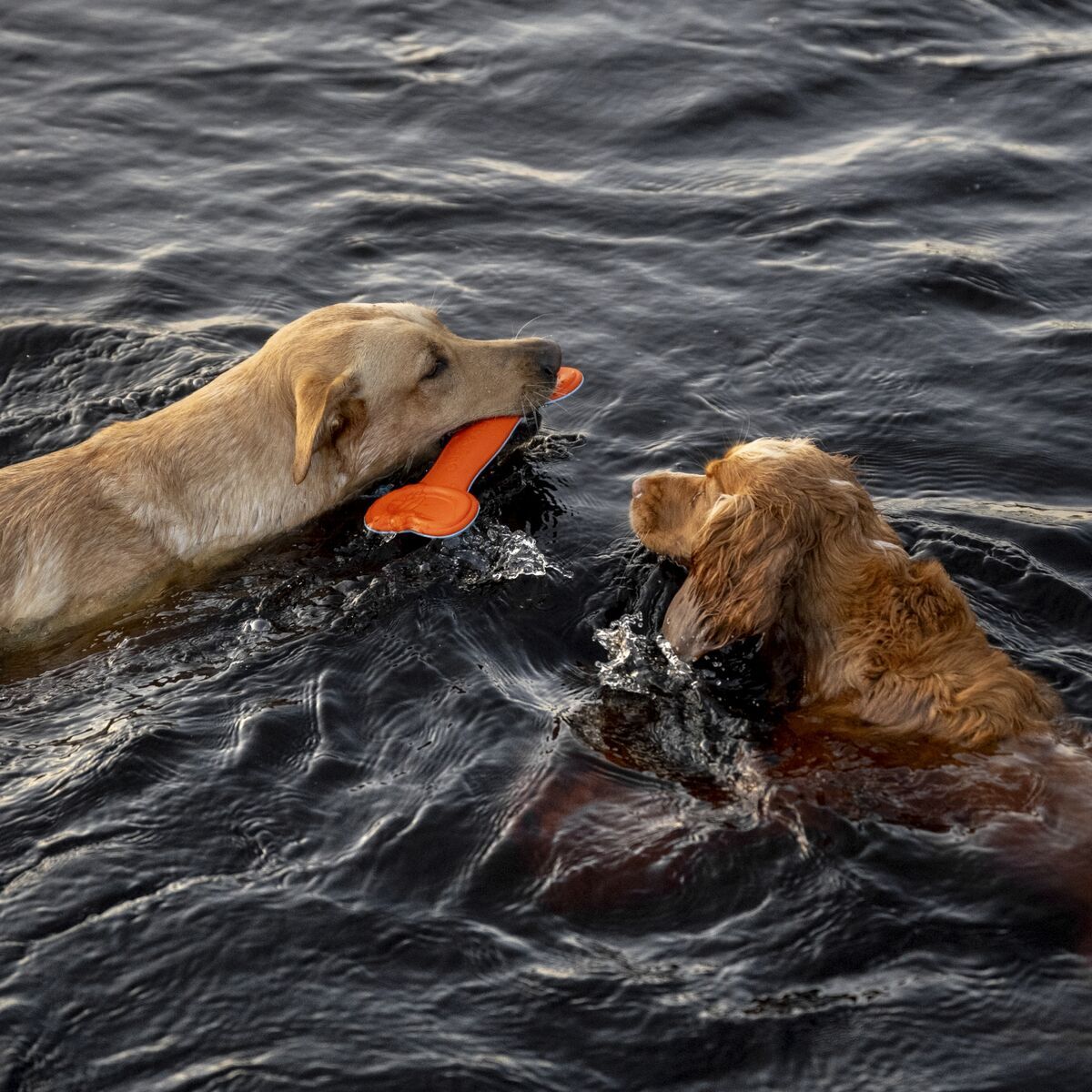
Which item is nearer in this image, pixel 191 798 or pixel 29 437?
pixel 191 798

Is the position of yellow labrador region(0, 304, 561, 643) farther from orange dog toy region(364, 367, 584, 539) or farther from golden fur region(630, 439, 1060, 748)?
golden fur region(630, 439, 1060, 748)

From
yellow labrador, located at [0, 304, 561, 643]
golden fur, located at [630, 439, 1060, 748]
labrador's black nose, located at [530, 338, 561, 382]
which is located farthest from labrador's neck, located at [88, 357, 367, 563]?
golden fur, located at [630, 439, 1060, 748]

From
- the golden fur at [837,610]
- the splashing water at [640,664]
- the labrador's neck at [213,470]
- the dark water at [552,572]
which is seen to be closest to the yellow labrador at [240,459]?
the labrador's neck at [213,470]

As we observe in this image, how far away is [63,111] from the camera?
11.6 meters

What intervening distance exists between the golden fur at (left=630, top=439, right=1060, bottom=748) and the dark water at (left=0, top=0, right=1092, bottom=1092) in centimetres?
25

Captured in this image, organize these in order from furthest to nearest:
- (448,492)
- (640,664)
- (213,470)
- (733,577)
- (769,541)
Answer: (448,492) < (213,470) < (640,664) < (733,577) < (769,541)

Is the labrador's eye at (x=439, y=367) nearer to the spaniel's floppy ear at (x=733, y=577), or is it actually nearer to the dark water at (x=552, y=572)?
the dark water at (x=552, y=572)

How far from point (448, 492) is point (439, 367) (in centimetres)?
64

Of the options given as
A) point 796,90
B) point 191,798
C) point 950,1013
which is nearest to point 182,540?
point 191,798

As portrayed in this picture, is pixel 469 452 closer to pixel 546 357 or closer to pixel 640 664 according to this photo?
pixel 546 357

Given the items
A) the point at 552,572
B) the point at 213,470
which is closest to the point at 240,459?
the point at 213,470

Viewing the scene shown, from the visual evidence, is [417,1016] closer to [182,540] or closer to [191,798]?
[191,798]

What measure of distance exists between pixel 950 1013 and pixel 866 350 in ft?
16.8

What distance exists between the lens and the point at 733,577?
232 inches
